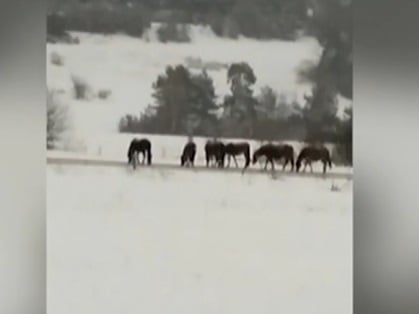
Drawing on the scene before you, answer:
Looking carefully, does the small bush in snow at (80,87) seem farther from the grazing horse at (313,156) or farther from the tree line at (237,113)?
the grazing horse at (313,156)

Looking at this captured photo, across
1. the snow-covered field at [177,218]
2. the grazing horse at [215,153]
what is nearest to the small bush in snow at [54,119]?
the snow-covered field at [177,218]

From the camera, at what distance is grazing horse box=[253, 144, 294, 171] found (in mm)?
568

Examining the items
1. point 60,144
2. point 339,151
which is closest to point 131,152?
point 60,144

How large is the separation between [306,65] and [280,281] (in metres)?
0.17

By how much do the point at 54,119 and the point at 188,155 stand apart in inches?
4.2

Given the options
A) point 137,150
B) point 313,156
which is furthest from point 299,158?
point 137,150

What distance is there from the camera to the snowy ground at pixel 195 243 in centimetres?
56

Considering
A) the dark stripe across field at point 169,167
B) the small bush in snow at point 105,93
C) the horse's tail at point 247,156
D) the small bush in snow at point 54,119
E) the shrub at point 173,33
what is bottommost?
the dark stripe across field at point 169,167

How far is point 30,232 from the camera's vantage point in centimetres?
62

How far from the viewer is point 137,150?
57cm

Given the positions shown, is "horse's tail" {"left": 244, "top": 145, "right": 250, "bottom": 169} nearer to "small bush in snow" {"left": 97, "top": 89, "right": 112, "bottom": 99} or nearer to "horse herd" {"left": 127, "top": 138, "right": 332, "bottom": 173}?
"horse herd" {"left": 127, "top": 138, "right": 332, "bottom": 173}

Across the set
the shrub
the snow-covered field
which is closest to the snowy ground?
the snow-covered field

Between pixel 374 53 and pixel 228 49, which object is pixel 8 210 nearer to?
pixel 228 49

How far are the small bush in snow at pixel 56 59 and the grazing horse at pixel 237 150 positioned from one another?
144 mm
